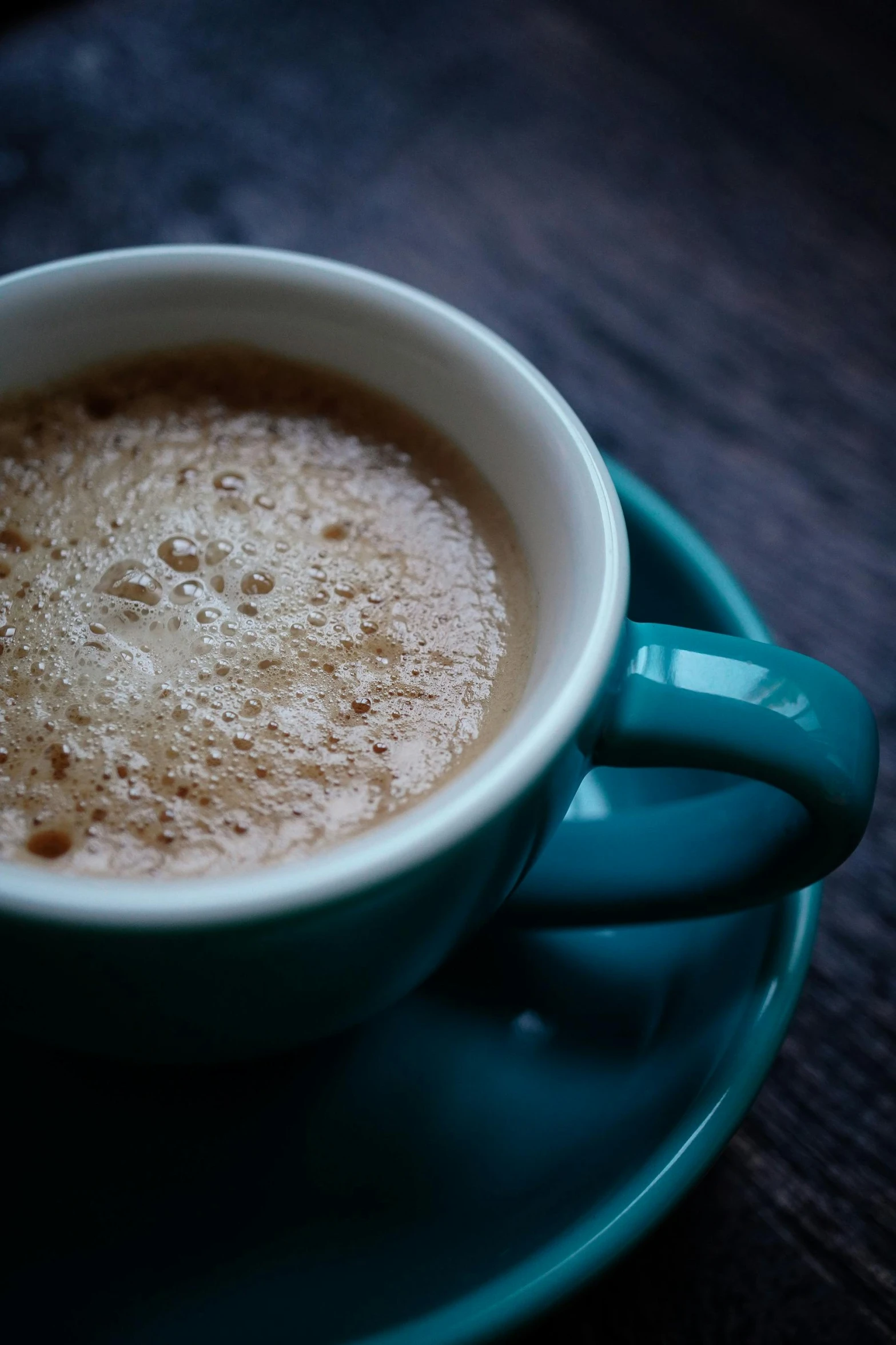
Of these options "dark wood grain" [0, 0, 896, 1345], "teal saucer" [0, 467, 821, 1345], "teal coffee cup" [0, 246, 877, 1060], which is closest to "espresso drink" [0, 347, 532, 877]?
"teal coffee cup" [0, 246, 877, 1060]

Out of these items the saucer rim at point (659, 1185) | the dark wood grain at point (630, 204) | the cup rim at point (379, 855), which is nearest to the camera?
the cup rim at point (379, 855)

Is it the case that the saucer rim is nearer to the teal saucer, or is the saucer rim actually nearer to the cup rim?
the teal saucer

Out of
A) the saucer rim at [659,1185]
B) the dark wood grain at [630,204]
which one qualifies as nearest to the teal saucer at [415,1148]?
the saucer rim at [659,1185]

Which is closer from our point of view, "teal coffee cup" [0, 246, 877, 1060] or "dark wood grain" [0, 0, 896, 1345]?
"teal coffee cup" [0, 246, 877, 1060]

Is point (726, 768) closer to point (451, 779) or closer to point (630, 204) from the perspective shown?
point (451, 779)

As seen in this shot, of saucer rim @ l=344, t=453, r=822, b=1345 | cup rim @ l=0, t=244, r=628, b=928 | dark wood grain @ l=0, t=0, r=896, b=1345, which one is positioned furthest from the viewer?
dark wood grain @ l=0, t=0, r=896, b=1345

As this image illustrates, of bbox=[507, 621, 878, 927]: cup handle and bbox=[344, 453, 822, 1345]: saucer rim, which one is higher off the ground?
bbox=[507, 621, 878, 927]: cup handle

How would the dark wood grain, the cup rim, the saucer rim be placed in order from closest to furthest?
the cup rim → the saucer rim → the dark wood grain

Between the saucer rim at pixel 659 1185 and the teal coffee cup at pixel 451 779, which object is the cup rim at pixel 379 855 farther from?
the saucer rim at pixel 659 1185
